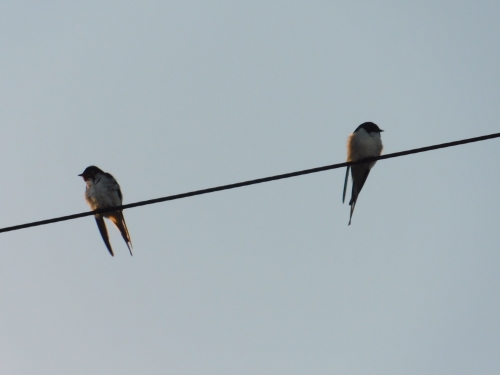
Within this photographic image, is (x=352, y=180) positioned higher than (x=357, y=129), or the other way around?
(x=357, y=129)

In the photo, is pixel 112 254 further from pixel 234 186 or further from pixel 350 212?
pixel 234 186

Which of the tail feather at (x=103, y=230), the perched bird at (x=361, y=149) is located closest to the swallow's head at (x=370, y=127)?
the perched bird at (x=361, y=149)

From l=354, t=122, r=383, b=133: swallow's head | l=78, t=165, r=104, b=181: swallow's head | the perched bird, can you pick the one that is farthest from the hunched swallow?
l=354, t=122, r=383, b=133: swallow's head

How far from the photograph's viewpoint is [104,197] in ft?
26.9

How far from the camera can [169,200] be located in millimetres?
4887

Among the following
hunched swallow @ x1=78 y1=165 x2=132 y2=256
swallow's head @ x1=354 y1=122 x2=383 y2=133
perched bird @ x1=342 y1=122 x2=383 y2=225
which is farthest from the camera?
hunched swallow @ x1=78 y1=165 x2=132 y2=256

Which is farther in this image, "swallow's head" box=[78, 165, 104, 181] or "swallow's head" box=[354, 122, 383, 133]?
"swallow's head" box=[78, 165, 104, 181]

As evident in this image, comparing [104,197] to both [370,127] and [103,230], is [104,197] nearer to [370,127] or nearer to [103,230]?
[103,230]

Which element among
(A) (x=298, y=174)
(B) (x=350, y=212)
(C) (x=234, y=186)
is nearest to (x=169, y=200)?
(C) (x=234, y=186)

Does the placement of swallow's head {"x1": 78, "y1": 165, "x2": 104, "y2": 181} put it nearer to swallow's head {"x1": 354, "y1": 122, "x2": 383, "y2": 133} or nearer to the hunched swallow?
Result: the hunched swallow

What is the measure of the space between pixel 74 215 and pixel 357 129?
3934 mm

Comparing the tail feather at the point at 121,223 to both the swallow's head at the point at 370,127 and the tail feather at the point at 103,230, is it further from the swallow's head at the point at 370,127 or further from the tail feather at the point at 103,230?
the swallow's head at the point at 370,127

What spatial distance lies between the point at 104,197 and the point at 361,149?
268 centimetres

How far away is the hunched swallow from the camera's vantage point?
819cm
